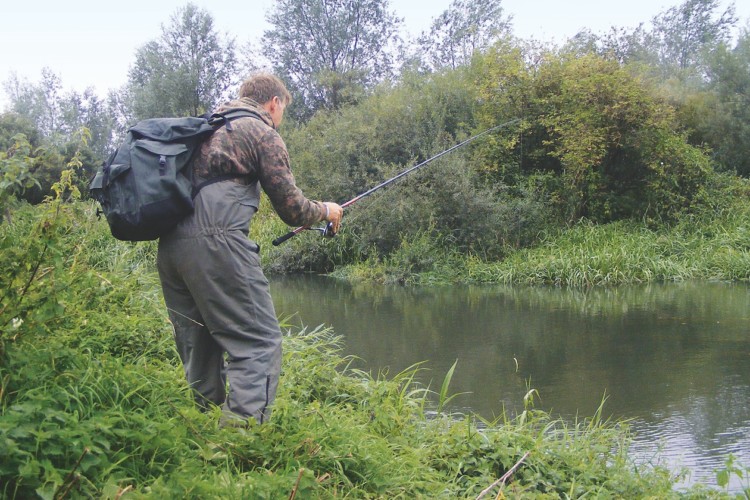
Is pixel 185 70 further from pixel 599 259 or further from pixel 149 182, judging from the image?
pixel 149 182

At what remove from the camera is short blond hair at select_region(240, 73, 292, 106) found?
3125mm

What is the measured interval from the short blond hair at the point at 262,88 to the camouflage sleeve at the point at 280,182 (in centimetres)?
25

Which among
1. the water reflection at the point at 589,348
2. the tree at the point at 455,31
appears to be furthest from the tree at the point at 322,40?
the water reflection at the point at 589,348

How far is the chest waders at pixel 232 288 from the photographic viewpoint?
272 cm

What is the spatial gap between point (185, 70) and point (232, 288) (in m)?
31.6

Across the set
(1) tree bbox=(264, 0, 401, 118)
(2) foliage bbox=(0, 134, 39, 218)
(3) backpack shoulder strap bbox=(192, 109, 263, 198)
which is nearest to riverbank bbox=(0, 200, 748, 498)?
(2) foliage bbox=(0, 134, 39, 218)

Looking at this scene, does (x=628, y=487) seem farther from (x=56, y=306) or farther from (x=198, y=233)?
(x=56, y=306)

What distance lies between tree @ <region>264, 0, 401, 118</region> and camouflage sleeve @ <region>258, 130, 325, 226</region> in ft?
96.4

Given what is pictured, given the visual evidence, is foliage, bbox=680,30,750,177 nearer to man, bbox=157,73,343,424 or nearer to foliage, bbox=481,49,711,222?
foliage, bbox=481,49,711,222

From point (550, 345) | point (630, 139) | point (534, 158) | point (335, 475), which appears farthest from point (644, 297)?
point (335, 475)

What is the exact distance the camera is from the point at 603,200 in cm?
1589

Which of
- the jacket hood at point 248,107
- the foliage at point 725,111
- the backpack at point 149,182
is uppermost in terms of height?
the foliage at point 725,111

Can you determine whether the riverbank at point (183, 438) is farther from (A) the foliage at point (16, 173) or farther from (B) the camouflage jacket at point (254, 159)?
(B) the camouflage jacket at point (254, 159)

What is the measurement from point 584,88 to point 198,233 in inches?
530
